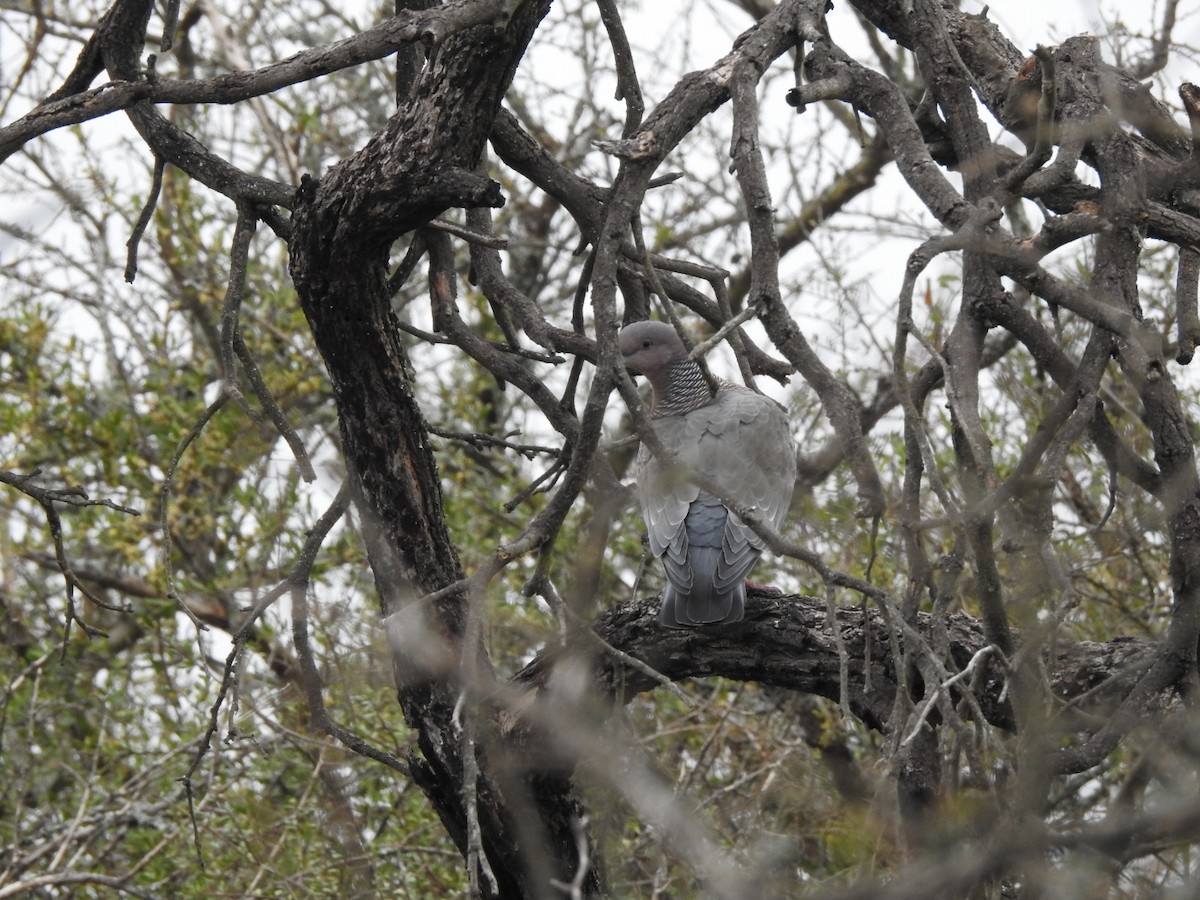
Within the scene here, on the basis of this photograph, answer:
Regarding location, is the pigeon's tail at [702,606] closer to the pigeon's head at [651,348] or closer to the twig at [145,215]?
the pigeon's head at [651,348]

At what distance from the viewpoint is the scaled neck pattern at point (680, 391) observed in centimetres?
477

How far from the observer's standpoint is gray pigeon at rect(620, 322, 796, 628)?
357 cm

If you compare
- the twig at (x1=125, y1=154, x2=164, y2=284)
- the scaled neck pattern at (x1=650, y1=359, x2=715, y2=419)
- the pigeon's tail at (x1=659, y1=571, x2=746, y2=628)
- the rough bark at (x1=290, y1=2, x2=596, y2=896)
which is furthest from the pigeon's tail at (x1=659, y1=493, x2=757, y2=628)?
the twig at (x1=125, y1=154, x2=164, y2=284)

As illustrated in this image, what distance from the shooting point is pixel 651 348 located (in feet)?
15.9

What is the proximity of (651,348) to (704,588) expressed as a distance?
4.92ft

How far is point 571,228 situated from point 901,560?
10.9 feet

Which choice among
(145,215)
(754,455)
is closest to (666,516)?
(754,455)

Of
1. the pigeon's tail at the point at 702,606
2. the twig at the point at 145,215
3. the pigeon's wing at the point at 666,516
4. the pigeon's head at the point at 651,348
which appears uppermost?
the twig at the point at 145,215

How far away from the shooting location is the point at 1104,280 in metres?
2.92

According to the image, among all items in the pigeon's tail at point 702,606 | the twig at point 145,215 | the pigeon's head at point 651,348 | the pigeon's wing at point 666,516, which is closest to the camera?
the twig at point 145,215

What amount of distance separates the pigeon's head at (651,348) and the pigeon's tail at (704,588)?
3.52ft

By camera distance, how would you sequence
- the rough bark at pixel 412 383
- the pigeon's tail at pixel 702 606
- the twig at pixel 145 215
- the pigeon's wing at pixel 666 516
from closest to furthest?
the rough bark at pixel 412 383
the twig at pixel 145 215
the pigeon's tail at pixel 702 606
the pigeon's wing at pixel 666 516

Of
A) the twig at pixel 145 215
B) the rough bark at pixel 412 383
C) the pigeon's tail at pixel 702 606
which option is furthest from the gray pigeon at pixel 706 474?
the twig at pixel 145 215

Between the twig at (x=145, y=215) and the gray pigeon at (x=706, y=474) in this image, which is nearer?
the twig at (x=145, y=215)
